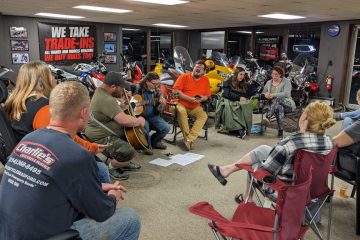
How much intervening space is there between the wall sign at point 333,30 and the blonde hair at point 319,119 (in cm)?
685

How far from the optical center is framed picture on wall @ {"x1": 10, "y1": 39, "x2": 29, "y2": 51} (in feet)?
25.8

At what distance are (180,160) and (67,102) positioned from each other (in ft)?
8.75

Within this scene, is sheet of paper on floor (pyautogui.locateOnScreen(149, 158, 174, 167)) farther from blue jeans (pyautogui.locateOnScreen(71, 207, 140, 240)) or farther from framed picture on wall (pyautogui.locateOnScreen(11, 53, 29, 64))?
framed picture on wall (pyautogui.locateOnScreen(11, 53, 29, 64))

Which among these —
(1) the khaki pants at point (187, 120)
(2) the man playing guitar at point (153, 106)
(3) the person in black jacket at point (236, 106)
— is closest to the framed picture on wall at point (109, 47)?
(3) the person in black jacket at point (236, 106)

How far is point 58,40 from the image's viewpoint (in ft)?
28.1

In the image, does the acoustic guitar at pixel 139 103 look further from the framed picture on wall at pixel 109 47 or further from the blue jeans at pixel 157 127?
the framed picture on wall at pixel 109 47

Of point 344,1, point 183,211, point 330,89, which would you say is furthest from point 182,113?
point 330,89

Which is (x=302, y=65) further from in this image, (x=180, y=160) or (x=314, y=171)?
(x=314, y=171)

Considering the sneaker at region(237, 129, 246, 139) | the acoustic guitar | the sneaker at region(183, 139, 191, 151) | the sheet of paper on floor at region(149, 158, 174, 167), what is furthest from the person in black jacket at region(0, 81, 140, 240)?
the sneaker at region(237, 129, 246, 139)

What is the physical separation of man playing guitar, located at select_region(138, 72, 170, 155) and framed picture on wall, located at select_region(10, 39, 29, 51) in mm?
5223

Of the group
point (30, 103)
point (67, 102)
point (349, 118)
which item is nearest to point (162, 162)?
point (30, 103)

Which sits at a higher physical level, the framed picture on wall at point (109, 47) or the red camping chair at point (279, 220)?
the framed picture on wall at point (109, 47)

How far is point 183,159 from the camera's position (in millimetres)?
3965

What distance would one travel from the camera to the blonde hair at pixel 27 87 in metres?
2.20
